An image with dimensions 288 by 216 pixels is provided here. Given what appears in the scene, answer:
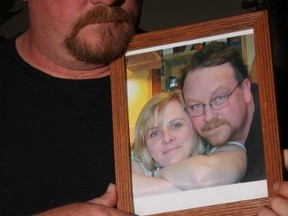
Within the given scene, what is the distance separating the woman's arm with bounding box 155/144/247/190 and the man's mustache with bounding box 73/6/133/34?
1.12 feet

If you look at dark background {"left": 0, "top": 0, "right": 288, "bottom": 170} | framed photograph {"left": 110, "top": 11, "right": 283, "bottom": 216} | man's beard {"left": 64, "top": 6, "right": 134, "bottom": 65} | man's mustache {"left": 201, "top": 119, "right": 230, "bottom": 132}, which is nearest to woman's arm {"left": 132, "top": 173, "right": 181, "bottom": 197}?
framed photograph {"left": 110, "top": 11, "right": 283, "bottom": 216}

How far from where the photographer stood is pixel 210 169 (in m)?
0.76

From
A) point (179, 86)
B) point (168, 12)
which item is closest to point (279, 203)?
point (179, 86)

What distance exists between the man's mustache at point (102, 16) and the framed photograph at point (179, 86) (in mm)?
99

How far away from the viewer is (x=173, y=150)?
0.79 meters

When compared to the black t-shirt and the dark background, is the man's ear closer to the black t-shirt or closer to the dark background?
the black t-shirt

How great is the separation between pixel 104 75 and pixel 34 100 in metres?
0.18

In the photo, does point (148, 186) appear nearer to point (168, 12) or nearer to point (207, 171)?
point (207, 171)

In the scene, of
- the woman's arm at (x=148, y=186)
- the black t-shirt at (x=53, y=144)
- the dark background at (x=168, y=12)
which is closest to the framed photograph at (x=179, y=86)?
the woman's arm at (x=148, y=186)

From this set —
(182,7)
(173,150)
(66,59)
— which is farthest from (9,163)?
→ (182,7)

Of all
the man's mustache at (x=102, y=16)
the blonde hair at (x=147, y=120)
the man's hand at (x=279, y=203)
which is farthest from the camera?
the man's mustache at (x=102, y=16)

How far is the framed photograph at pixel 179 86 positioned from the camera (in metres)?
0.74

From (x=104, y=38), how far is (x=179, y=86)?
22 centimetres

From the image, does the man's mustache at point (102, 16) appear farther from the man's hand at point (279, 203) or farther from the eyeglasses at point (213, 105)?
the man's hand at point (279, 203)
